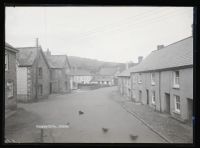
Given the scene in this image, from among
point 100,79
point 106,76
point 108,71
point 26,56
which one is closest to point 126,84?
point 26,56

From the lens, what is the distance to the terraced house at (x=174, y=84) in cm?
869

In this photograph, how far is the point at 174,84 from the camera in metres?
10.1

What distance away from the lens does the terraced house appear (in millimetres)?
8688

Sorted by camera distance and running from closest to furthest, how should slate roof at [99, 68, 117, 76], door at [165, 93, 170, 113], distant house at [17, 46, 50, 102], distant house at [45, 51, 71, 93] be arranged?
door at [165, 93, 170, 113] → distant house at [17, 46, 50, 102] → distant house at [45, 51, 71, 93] → slate roof at [99, 68, 117, 76]

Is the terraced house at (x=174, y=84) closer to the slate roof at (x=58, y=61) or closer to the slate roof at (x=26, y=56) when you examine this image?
→ the slate roof at (x=26, y=56)

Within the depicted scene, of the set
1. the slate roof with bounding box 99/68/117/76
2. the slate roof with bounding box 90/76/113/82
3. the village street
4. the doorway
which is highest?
the slate roof with bounding box 99/68/117/76

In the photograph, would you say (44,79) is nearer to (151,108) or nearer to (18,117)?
(18,117)

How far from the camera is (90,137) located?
7.14 meters

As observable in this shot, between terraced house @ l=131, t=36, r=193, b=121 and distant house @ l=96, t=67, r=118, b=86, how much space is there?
2779 cm

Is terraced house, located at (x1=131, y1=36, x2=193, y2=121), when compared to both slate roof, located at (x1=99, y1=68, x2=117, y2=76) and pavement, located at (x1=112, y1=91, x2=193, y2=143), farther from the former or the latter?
slate roof, located at (x1=99, y1=68, x2=117, y2=76)

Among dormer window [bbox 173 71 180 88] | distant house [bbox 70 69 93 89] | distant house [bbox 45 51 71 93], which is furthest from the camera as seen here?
distant house [bbox 70 69 93 89]

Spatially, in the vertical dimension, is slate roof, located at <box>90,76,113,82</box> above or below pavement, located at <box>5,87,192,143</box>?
above

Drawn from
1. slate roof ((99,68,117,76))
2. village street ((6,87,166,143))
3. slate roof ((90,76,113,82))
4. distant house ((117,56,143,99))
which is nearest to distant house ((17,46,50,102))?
village street ((6,87,166,143))

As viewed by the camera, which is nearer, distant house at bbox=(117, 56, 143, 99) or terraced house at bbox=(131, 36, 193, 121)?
terraced house at bbox=(131, 36, 193, 121)
